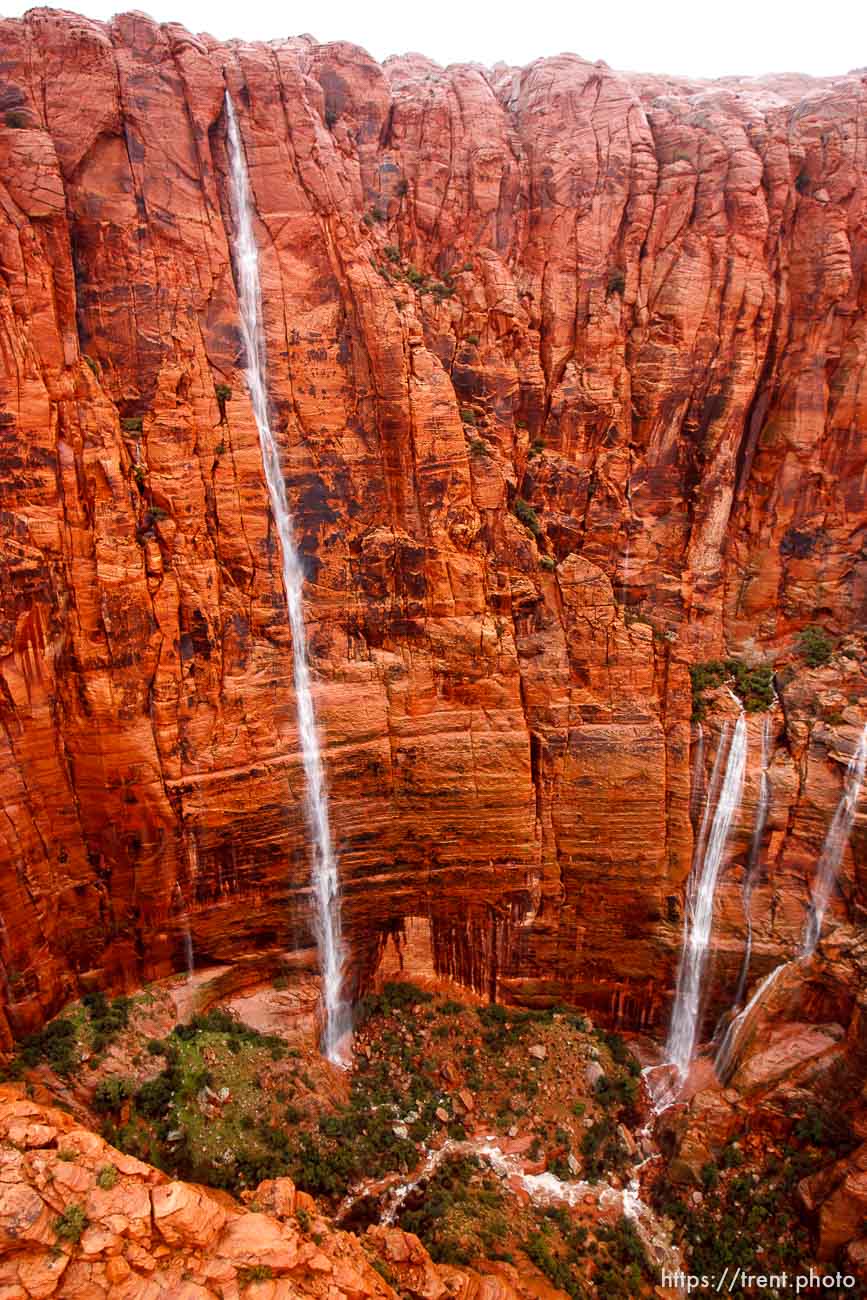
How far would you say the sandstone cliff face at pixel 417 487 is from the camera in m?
20.2

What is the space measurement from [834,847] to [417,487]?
17.7 meters

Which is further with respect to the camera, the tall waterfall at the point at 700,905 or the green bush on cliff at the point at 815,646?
the green bush on cliff at the point at 815,646

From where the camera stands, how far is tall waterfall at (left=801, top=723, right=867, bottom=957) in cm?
2331

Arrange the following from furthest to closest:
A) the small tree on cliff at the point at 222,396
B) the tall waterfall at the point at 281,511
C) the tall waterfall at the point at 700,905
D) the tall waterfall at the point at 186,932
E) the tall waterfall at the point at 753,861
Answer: the tall waterfall at the point at 700,905 → the tall waterfall at the point at 753,861 → the tall waterfall at the point at 281,511 → the small tree on cliff at the point at 222,396 → the tall waterfall at the point at 186,932

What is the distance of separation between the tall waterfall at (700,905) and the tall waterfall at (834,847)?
2.89 metres

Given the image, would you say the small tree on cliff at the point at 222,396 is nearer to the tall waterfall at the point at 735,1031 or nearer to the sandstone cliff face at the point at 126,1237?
the sandstone cliff face at the point at 126,1237

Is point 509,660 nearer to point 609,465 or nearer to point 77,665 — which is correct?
point 609,465

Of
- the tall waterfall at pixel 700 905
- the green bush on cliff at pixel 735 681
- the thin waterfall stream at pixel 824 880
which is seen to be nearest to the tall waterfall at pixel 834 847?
the thin waterfall stream at pixel 824 880

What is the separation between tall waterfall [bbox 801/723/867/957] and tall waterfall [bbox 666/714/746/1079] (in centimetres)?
289

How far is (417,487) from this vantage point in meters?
24.1

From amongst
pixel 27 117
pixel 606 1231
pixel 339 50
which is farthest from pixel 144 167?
pixel 606 1231

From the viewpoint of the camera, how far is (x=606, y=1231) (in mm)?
20094

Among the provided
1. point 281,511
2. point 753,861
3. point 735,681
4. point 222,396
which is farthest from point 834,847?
point 222,396

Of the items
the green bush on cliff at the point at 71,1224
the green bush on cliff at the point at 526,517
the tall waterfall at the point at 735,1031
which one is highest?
the green bush on cliff at the point at 526,517
